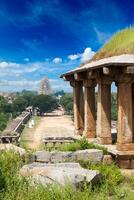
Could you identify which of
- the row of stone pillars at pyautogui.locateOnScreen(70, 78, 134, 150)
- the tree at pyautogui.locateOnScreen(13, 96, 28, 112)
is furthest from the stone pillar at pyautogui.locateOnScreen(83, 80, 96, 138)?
the tree at pyautogui.locateOnScreen(13, 96, 28, 112)

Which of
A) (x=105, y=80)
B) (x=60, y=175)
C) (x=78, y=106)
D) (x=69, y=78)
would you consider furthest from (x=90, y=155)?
(x=69, y=78)

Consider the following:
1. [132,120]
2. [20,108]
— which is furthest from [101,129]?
[20,108]

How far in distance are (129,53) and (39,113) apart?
494 feet

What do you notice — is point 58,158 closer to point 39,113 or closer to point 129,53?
point 129,53

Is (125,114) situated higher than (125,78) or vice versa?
(125,78)

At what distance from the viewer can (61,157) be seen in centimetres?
1356

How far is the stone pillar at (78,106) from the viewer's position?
788 inches

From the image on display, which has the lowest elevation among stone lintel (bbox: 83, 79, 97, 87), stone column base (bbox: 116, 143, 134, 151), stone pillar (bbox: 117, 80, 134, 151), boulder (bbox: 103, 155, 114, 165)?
boulder (bbox: 103, 155, 114, 165)

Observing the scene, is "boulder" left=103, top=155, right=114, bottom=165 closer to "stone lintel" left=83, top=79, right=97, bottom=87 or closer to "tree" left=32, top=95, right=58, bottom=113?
"stone lintel" left=83, top=79, right=97, bottom=87

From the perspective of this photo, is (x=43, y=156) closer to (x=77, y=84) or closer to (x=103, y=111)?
(x=103, y=111)

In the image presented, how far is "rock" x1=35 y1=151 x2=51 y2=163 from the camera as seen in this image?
13.5 m

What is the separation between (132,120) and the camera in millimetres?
15828

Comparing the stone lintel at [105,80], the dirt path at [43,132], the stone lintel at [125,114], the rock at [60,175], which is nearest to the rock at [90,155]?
the stone lintel at [125,114]

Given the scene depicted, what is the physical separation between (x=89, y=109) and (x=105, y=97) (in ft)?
6.60
